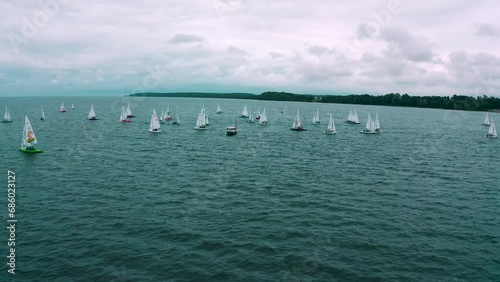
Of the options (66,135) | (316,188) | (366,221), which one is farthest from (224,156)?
(66,135)

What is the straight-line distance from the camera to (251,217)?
4534 cm

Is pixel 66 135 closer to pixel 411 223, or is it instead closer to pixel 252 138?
pixel 252 138

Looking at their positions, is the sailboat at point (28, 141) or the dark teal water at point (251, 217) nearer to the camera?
the dark teal water at point (251, 217)

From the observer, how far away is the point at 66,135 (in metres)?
118

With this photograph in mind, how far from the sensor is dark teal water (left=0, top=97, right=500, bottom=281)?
33562 mm

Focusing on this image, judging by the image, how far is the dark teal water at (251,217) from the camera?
33.6m
